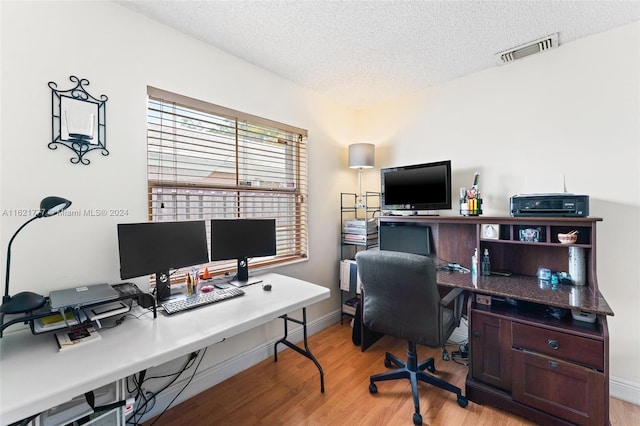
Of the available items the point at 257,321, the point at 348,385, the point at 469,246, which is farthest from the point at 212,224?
the point at 469,246

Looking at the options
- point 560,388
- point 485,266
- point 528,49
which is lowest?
point 560,388

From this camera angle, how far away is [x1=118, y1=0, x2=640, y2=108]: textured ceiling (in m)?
1.68

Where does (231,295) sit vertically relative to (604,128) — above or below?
below

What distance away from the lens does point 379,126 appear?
318 centimetres

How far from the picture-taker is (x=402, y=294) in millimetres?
1735

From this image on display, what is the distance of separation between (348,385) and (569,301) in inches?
59.2

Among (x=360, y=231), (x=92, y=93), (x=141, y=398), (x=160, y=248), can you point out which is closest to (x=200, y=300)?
(x=160, y=248)

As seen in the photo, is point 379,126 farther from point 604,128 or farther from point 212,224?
point 212,224

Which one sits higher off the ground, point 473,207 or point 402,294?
point 473,207

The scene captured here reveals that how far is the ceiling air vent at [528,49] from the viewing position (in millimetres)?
1992

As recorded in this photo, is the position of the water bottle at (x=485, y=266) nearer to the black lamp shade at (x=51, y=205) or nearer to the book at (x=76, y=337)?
the book at (x=76, y=337)

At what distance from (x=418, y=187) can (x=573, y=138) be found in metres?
1.14

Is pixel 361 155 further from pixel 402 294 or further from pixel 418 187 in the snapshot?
pixel 402 294

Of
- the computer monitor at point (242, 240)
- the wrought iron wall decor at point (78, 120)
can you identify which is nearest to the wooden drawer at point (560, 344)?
the computer monitor at point (242, 240)
